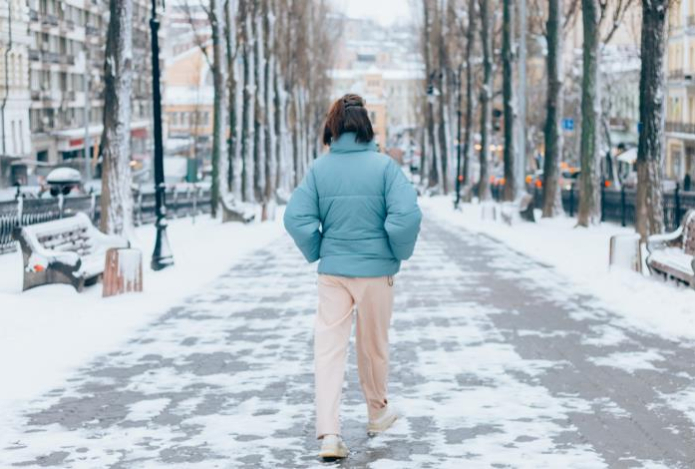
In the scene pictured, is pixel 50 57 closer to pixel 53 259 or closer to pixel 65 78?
pixel 65 78

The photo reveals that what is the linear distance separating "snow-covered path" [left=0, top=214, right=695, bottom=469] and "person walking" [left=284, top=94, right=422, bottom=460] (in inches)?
19.7

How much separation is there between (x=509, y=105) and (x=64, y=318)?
103 feet

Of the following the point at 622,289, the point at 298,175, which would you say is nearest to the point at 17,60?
the point at 298,175

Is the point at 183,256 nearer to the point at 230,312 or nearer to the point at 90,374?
the point at 230,312

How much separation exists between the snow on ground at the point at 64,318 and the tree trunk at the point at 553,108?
585 inches

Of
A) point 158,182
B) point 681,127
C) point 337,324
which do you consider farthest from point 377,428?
point 681,127

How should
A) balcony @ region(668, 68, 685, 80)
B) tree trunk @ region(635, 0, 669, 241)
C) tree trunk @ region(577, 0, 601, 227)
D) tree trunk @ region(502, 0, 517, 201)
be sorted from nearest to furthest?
tree trunk @ region(635, 0, 669, 241) → tree trunk @ region(577, 0, 601, 227) → tree trunk @ region(502, 0, 517, 201) → balcony @ region(668, 68, 685, 80)

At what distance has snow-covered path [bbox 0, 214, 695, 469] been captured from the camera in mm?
7578

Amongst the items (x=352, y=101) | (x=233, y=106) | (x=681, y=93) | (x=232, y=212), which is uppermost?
(x=352, y=101)

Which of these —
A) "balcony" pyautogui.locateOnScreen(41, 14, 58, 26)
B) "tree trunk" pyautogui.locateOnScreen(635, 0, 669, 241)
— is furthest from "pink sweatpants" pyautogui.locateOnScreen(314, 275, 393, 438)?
"balcony" pyautogui.locateOnScreen(41, 14, 58, 26)

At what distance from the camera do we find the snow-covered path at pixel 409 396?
7.58m

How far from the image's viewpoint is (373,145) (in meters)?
7.56

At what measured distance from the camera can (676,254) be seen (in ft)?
59.3

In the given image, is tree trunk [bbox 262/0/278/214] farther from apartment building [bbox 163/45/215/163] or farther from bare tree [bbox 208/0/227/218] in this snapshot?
apartment building [bbox 163/45/215/163]
